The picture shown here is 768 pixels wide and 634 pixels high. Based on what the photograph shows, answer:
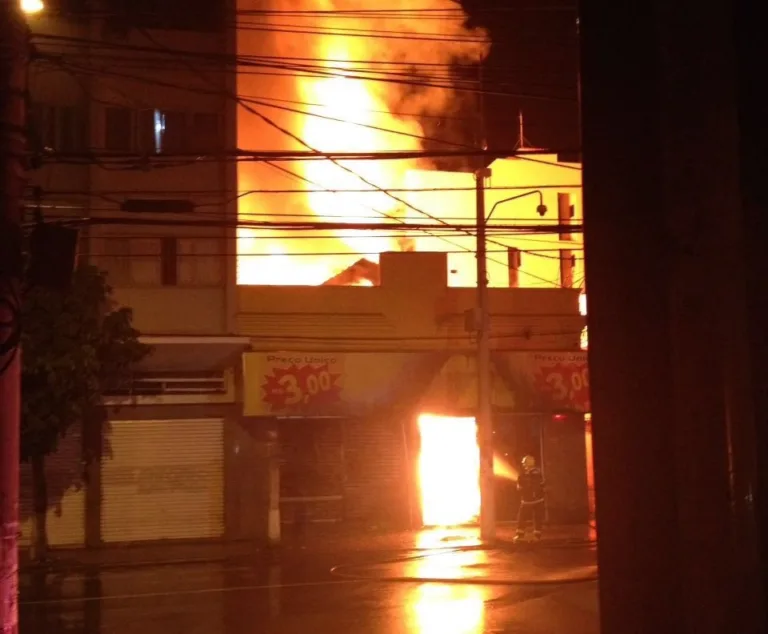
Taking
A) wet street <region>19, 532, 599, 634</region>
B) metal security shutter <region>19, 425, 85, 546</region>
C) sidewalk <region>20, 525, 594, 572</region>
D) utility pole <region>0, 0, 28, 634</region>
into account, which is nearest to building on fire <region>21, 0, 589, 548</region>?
metal security shutter <region>19, 425, 85, 546</region>

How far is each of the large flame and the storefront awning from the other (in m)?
3.39

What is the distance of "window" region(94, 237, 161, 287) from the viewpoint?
17562 mm

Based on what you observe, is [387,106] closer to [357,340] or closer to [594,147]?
[357,340]

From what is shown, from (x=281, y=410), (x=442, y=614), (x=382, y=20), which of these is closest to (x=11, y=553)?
(x=442, y=614)

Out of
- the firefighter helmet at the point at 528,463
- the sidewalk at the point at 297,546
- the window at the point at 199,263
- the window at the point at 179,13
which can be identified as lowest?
the sidewalk at the point at 297,546

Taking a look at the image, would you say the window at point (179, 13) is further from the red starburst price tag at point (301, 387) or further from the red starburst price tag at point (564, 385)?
the red starburst price tag at point (564, 385)

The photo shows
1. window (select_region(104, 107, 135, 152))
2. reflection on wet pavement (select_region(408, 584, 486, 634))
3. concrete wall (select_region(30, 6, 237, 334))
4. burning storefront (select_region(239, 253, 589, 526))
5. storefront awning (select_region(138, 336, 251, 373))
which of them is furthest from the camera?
burning storefront (select_region(239, 253, 589, 526))

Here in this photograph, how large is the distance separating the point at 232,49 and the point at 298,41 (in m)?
4.63

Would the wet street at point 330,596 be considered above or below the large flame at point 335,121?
below

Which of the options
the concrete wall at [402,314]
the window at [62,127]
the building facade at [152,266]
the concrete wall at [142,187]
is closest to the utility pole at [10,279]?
the building facade at [152,266]

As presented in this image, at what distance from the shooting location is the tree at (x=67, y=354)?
13992 mm

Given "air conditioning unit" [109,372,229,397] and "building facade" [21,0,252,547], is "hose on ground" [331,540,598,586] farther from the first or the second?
"air conditioning unit" [109,372,229,397]

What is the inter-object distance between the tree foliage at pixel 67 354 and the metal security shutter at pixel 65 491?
1.86 m

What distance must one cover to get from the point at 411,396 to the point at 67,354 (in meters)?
7.32
